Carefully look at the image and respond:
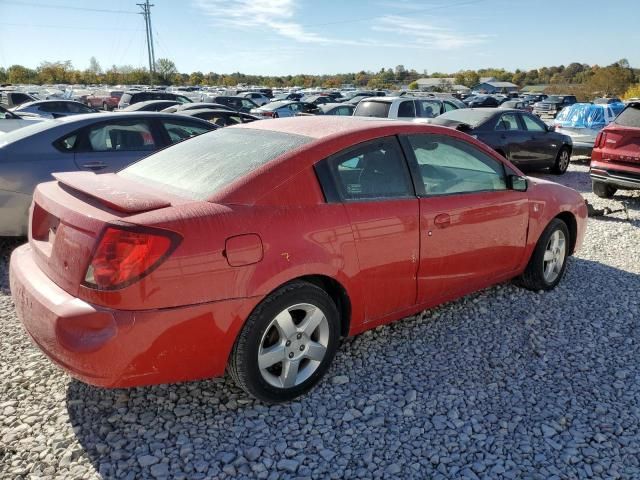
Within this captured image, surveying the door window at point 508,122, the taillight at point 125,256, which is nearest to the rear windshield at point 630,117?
the door window at point 508,122

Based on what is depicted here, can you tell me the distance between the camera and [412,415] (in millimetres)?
2945

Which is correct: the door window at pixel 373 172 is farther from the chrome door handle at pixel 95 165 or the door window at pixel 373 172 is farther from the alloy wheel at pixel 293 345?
the chrome door handle at pixel 95 165

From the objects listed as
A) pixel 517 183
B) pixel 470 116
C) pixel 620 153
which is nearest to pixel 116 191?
pixel 517 183

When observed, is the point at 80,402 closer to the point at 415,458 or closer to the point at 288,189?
the point at 288,189

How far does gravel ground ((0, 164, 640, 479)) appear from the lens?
100 inches

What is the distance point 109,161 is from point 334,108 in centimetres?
1213

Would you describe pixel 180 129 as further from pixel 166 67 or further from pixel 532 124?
pixel 166 67

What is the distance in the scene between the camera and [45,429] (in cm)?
275

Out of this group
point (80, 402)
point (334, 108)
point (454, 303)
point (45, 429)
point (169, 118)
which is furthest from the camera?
point (334, 108)

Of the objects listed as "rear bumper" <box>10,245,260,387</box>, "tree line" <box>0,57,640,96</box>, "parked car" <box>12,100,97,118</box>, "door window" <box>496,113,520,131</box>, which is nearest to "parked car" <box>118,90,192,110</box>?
"parked car" <box>12,100,97,118</box>

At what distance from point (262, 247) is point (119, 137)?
4.07m

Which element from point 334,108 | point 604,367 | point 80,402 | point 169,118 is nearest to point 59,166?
point 169,118

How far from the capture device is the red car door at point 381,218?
316 centimetres

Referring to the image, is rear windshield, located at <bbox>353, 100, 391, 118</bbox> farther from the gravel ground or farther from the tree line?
the tree line
